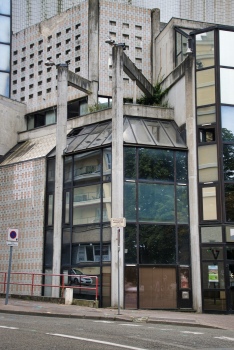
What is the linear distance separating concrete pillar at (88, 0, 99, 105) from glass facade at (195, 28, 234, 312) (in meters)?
7.62

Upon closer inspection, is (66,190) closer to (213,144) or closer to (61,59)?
(213,144)

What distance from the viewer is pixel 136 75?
24109mm

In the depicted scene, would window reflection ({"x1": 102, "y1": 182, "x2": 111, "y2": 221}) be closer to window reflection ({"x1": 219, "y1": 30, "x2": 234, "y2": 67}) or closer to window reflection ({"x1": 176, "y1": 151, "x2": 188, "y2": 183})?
window reflection ({"x1": 176, "y1": 151, "x2": 188, "y2": 183})

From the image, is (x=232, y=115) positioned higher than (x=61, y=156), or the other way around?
(x=232, y=115)

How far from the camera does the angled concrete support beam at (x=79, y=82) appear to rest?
2473 centimetres

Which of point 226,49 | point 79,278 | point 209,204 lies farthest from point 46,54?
point 79,278

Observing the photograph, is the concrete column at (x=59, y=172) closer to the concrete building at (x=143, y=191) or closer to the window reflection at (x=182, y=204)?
the concrete building at (x=143, y=191)

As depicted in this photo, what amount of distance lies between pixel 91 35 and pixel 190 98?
9.98m

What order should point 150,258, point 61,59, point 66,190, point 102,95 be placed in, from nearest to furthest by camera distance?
point 150,258
point 66,190
point 102,95
point 61,59

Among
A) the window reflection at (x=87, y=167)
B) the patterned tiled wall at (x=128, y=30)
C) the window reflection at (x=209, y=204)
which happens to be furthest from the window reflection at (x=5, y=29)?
the window reflection at (x=209, y=204)

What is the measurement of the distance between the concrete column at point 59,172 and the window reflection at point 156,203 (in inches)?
174

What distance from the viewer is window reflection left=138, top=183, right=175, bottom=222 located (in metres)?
20.1

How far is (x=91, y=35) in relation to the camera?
2834 cm

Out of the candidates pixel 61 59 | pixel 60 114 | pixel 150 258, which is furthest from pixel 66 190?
pixel 61 59
